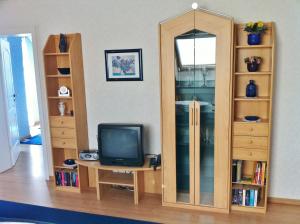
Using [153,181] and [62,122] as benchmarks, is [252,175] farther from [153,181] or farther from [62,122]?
[62,122]

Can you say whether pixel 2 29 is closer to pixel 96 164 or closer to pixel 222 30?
pixel 96 164

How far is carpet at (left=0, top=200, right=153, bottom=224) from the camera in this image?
2971mm

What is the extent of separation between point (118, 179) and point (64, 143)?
0.80 m

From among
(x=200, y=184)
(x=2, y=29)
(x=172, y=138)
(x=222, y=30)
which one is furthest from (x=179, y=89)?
(x=2, y=29)

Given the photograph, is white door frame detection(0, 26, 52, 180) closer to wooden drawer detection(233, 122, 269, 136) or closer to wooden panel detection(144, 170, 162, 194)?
wooden panel detection(144, 170, 162, 194)

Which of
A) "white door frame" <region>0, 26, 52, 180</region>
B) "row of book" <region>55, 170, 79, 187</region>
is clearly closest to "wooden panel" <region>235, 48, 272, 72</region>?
"row of book" <region>55, 170, 79, 187</region>

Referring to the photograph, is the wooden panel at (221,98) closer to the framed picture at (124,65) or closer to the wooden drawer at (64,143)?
the framed picture at (124,65)

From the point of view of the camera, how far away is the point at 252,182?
306 centimetres

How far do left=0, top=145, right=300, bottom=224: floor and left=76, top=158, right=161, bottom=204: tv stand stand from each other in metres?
0.12

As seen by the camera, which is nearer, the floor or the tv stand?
the floor

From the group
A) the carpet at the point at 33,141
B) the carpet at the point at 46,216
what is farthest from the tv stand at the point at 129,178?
the carpet at the point at 33,141

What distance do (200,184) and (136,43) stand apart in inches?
67.8

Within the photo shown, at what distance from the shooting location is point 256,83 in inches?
120

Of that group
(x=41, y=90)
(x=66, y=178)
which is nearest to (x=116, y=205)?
(x=66, y=178)
